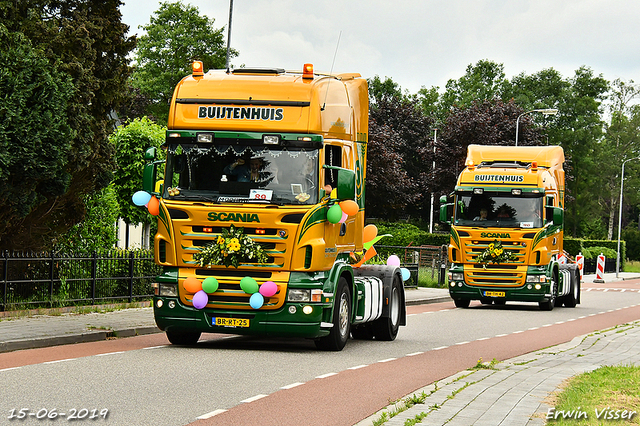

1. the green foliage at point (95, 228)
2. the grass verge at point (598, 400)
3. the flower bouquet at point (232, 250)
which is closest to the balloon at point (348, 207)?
the flower bouquet at point (232, 250)

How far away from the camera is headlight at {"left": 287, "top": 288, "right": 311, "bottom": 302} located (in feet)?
A: 41.3

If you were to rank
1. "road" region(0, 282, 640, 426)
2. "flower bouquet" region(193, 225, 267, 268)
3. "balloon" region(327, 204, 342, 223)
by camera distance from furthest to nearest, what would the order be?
"balloon" region(327, 204, 342, 223), "flower bouquet" region(193, 225, 267, 268), "road" region(0, 282, 640, 426)

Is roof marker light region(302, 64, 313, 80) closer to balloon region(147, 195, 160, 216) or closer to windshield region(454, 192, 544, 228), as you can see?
balloon region(147, 195, 160, 216)

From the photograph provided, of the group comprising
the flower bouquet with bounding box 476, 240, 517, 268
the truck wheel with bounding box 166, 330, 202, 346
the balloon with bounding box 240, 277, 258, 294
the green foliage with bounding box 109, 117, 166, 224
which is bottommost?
the truck wheel with bounding box 166, 330, 202, 346

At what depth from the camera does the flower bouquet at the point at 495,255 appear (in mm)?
24734

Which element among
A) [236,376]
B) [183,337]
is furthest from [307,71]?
[236,376]

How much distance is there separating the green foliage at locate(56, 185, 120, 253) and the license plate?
26.3 feet

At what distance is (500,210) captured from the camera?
80.7 ft

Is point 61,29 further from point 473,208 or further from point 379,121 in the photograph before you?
point 379,121

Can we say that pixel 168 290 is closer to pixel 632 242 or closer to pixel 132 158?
pixel 132 158

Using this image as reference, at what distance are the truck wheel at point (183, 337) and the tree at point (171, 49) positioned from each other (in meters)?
49.0

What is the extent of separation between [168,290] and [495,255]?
13600 millimetres

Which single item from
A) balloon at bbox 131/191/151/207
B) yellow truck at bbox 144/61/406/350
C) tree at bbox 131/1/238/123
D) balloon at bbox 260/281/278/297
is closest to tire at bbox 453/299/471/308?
yellow truck at bbox 144/61/406/350

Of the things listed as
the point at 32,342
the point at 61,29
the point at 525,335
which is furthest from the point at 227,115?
the point at 525,335
